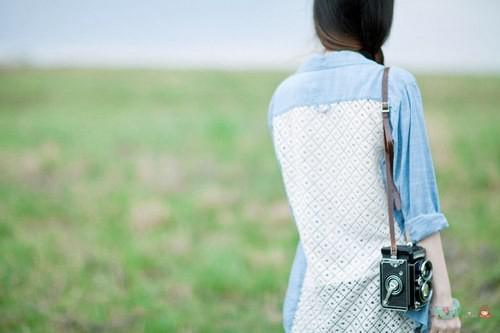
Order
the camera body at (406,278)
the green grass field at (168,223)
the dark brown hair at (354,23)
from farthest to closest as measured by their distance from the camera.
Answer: the green grass field at (168,223), the dark brown hair at (354,23), the camera body at (406,278)

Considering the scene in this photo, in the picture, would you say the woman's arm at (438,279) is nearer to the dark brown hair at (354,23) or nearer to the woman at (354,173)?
the woman at (354,173)

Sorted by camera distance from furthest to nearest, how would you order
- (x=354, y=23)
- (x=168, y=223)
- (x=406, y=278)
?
(x=168, y=223) < (x=354, y=23) < (x=406, y=278)

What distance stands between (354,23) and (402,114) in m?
0.31

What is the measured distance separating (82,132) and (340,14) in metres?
13.0

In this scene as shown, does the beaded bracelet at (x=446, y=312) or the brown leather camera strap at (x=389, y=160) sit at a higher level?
the brown leather camera strap at (x=389, y=160)

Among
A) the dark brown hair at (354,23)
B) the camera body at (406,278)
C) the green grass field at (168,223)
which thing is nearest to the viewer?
the camera body at (406,278)

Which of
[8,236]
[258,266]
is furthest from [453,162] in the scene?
[8,236]

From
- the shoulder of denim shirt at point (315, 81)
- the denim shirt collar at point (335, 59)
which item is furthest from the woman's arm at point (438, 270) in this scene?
the denim shirt collar at point (335, 59)

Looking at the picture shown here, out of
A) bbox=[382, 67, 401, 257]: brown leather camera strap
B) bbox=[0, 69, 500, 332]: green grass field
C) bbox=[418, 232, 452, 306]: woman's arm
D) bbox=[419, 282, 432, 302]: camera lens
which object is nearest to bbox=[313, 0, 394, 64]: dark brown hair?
bbox=[382, 67, 401, 257]: brown leather camera strap

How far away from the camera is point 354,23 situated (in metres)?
1.67

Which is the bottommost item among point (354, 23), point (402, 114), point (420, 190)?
point (420, 190)

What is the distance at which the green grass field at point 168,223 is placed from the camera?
4.44 meters

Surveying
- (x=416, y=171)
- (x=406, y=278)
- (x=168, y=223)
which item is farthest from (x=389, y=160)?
(x=168, y=223)

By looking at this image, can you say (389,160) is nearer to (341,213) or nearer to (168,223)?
(341,213)
